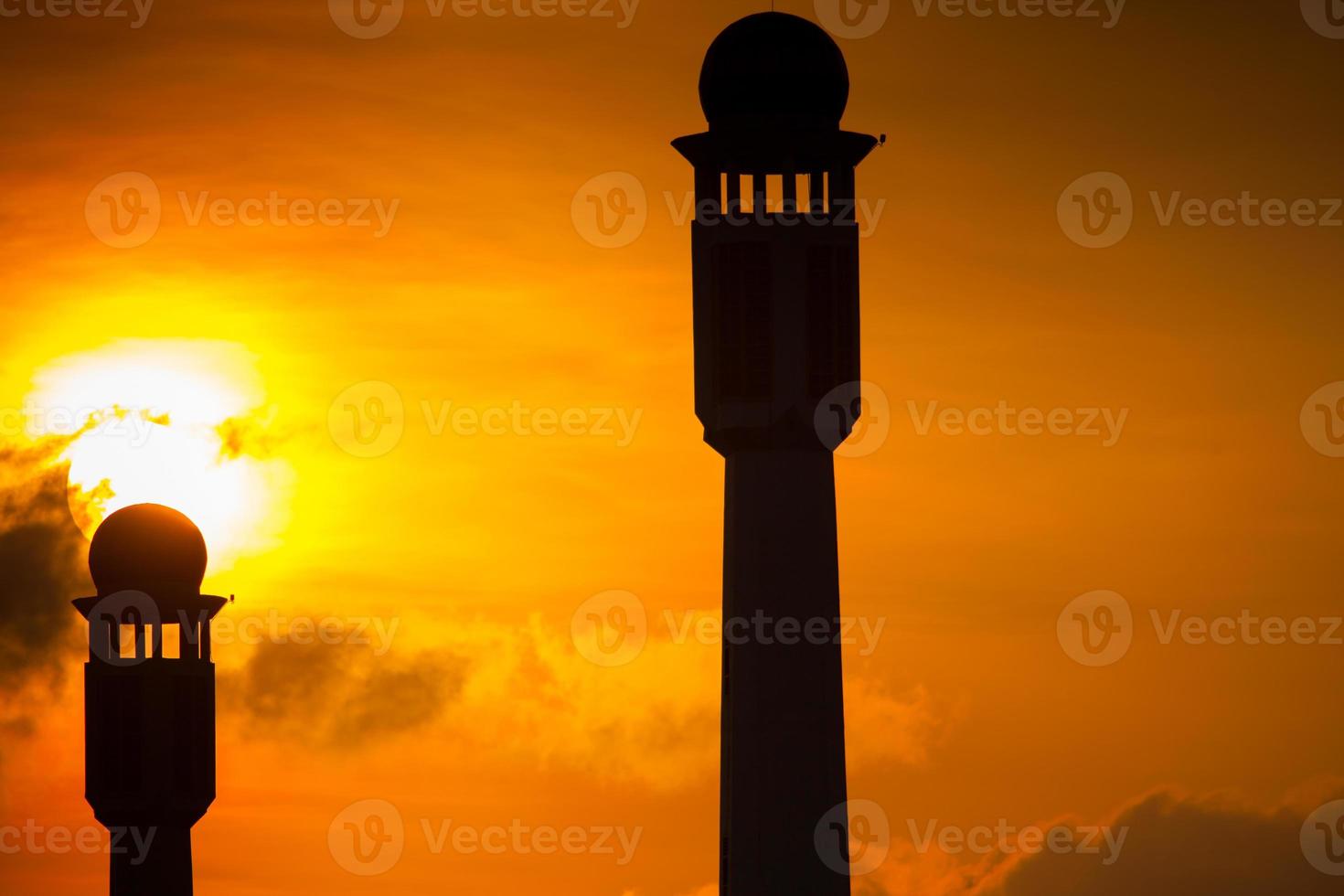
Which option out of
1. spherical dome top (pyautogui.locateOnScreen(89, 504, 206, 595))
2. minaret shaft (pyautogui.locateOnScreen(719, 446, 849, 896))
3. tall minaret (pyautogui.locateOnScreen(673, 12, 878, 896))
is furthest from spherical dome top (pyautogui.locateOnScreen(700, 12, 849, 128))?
spherical dome top (pyautogui.locateOnScreen(89, 504, 206, 595))

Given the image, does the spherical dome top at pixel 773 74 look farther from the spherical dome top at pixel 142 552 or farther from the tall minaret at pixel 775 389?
the spherical dome top at pixel 142 552

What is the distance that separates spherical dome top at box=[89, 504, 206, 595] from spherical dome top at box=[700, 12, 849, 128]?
→ 3534 centimetres

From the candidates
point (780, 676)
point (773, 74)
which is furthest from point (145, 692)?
point (773, 74)

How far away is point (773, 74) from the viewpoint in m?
Answer: 105

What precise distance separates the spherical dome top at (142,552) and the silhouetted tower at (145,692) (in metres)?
0.04

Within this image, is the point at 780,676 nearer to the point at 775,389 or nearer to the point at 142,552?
the point at 775,389

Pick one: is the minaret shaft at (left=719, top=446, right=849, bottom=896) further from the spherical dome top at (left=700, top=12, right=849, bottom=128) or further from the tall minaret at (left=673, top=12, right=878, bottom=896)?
the spherical dome top at (left=700, top=12, right=849, bottom=128)

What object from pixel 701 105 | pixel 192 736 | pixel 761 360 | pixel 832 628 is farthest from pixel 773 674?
pixel 192 736

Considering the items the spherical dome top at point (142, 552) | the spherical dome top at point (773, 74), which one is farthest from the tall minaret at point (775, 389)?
the spherical dome top at point (142, 552)

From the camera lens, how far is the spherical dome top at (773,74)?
343 feet

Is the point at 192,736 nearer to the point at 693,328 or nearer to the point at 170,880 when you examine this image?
the point at 170,880

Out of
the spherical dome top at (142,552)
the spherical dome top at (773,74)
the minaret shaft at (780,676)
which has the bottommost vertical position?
the minaret shaft at (780,676)

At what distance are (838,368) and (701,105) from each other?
12503mm

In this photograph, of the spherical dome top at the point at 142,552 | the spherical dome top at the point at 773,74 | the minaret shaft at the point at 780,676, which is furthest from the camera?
the spherical dome top at the point at 142,552
